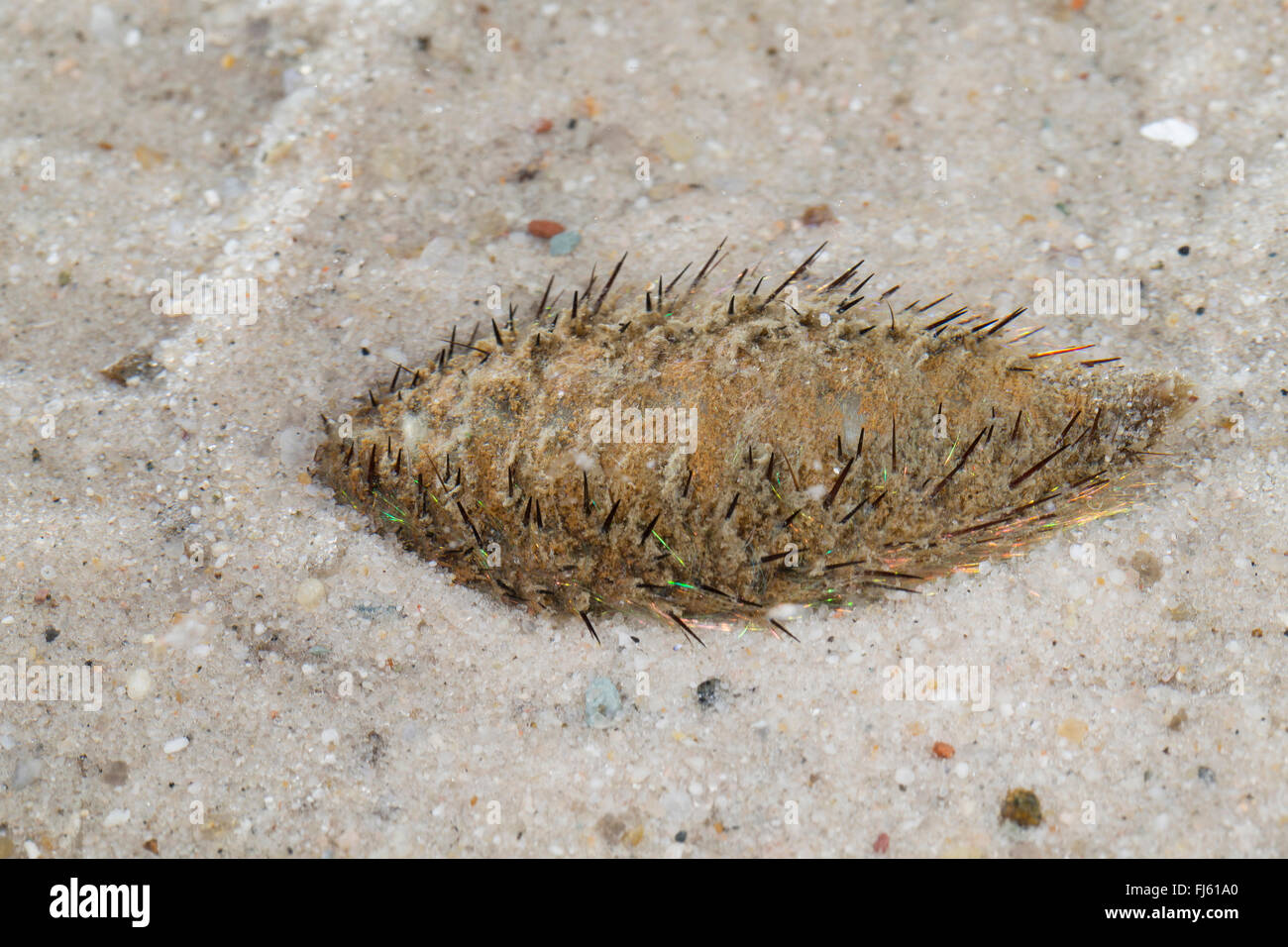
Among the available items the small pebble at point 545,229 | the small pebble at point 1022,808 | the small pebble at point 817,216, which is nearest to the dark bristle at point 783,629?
the small pebble at point 1022,808

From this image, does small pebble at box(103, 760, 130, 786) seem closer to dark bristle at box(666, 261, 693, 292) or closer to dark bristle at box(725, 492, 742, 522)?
dark bristle at box(725, 492, 742, 522)

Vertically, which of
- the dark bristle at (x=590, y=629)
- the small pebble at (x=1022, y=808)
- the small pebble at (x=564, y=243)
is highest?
the small pebble at (x=564, y=243)

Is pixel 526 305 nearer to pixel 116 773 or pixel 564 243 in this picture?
pixel 564 243

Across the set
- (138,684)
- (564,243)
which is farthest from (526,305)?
(138,684)

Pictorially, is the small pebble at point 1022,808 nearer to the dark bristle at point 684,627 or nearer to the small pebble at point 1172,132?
the dark bristle at point 684,627

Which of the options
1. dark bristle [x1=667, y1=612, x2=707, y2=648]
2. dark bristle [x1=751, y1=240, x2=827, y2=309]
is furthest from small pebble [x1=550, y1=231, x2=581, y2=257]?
dark bristle [x1=667, y1=612, x2=707, y2=648]
